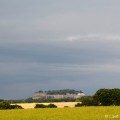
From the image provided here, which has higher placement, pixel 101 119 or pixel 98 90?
pixel 98 90

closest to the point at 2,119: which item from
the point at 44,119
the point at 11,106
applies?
the point at 44,119

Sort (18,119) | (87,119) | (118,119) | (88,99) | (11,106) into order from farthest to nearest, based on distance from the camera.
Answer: (88,99), (11,106), (18,119), (87,119), (118,119)

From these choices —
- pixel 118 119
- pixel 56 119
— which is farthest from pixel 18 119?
pixel 118 119

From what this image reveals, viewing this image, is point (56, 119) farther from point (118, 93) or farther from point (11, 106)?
point (118, 93)

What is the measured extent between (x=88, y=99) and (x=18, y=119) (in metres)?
39.3

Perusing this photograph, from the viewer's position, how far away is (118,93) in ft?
246

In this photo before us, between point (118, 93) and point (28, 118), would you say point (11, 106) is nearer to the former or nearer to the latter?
point (118, 93)

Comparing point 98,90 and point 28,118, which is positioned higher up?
point 98,90

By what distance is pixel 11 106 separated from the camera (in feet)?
232

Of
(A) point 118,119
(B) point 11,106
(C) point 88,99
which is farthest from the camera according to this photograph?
(C) point 88,99

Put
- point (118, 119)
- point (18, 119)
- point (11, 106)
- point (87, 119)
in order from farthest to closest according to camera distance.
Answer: point (11, 106)
point (18, 119)
point (87, 119)
point (118, 119)

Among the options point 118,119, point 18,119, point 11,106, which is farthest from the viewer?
point 11,106

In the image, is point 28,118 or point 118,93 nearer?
point 28,118

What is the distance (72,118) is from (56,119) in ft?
5.14
